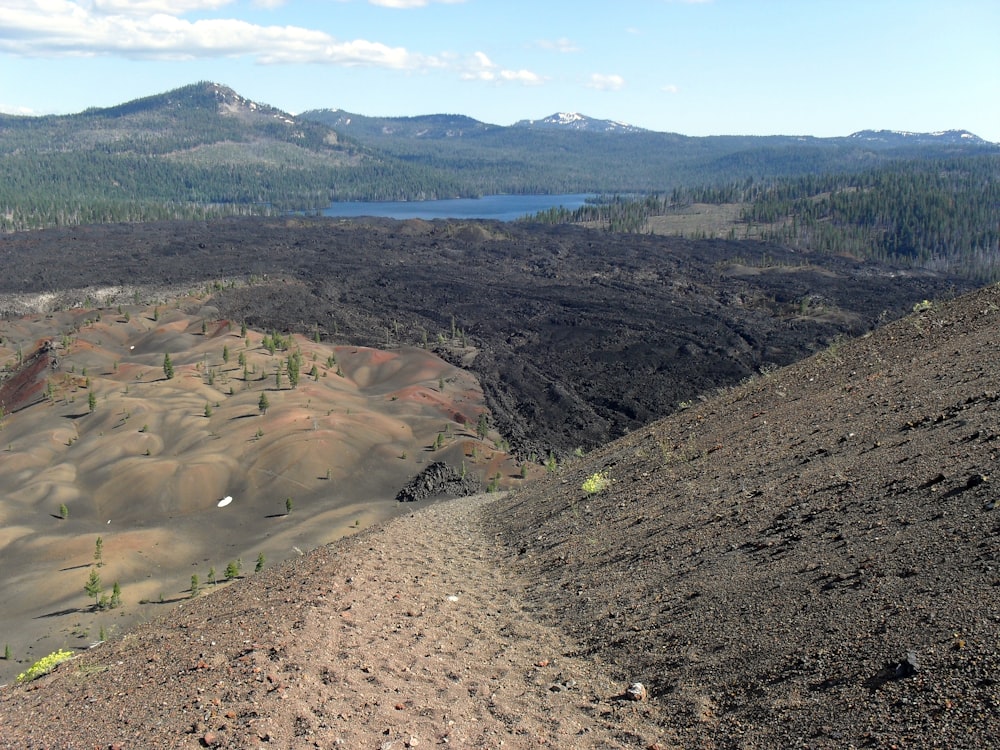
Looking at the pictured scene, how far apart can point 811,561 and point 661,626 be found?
210 cm

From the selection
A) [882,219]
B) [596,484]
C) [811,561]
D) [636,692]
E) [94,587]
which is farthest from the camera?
[882,219]

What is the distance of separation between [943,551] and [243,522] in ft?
103

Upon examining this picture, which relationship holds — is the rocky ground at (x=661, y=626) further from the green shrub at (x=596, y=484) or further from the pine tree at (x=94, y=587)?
the pine tree at (x=94, y=587)

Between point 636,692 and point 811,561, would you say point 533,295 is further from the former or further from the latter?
point 636,692

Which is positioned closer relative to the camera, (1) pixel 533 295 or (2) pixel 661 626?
(2) pixel 661 626

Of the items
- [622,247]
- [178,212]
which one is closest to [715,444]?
[622,247]

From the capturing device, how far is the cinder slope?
7598 millimetres

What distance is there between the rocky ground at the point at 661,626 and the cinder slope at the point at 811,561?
0.03 meters

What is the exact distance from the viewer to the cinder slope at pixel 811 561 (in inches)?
299

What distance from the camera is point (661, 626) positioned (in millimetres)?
10289

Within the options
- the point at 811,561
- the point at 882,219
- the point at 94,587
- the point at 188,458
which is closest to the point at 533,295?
the point at 188,458

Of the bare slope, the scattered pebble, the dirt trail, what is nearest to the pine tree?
the bare slope

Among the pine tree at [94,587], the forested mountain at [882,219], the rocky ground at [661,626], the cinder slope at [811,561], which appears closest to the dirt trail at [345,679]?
the rocky ground at [661,626]

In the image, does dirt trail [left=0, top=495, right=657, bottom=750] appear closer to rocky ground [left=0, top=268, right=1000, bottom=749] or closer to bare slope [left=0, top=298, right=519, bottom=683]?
rocky ground [left=0, top=268, right=1000, bottom=749]
